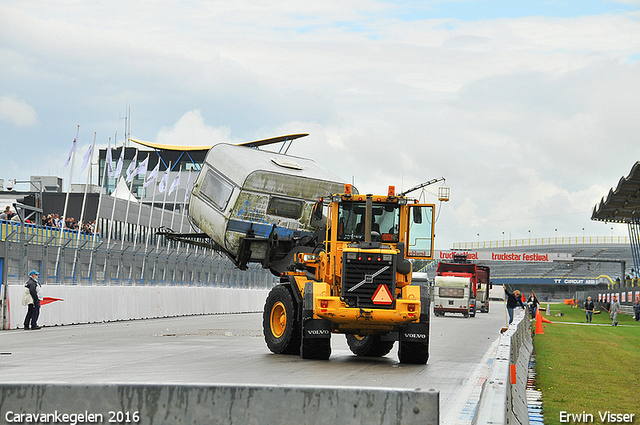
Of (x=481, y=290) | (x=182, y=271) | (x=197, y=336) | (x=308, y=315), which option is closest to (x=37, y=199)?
(x=182, y=271)

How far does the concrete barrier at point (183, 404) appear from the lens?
3.67m

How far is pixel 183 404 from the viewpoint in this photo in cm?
375

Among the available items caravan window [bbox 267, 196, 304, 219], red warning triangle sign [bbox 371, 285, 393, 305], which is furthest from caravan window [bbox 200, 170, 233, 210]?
red warning triangle sign [bbox 371, 285, 393, 305]

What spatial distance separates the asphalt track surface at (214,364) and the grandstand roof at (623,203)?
35619 millimetres

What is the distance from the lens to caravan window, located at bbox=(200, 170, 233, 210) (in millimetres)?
18117

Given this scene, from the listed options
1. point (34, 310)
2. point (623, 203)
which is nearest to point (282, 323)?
point (34, 310)

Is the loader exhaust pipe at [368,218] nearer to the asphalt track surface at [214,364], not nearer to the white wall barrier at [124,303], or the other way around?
the asphalt track surface at [214,364]

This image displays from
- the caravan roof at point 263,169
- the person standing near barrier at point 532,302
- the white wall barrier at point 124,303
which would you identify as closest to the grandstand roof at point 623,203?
the person standing near barrier at point 532,302

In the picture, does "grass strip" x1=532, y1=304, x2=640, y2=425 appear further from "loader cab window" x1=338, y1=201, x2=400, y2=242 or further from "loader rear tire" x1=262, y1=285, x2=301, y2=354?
"loader rear tire" x1=262, y1=285, x2=301, y2=354

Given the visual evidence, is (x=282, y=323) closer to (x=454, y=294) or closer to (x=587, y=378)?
(x=587, y=378)

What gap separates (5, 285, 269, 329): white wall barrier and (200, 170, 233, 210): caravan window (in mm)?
7785

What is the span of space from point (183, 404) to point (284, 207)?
14101 millimetres

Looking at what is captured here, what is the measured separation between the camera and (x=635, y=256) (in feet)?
244

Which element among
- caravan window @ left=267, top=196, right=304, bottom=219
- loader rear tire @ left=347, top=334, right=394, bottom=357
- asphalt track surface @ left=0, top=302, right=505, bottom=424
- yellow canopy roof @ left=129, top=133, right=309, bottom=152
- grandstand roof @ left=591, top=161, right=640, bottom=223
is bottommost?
asphalt track surface @ left=0, top=302, right=505, bottom=424
